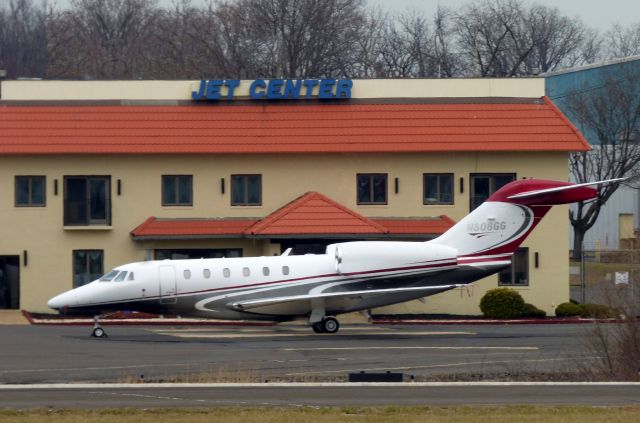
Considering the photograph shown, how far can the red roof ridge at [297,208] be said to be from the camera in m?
44.9

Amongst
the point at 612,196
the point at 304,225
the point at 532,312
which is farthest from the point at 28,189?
the point at 612,196

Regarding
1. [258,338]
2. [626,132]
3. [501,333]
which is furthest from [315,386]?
[626,132]

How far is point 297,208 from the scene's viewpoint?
150ft

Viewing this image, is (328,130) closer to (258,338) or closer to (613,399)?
(258,338)

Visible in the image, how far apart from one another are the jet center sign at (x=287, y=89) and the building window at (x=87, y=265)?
271 inches

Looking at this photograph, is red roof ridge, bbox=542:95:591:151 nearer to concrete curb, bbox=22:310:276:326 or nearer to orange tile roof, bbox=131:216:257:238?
orange tile roof, bbox=131:216:257:238

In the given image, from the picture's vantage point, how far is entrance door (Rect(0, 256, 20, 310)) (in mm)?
46375

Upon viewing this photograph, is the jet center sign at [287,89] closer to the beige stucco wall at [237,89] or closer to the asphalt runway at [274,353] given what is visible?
the beige stucco wall at [237,89]

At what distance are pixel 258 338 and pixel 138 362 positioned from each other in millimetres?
7929

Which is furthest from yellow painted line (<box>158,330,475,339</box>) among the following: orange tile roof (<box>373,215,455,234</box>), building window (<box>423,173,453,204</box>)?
building window (<box>423,173,453,204</box>)

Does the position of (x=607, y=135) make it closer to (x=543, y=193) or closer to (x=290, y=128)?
(x=290, y=128)

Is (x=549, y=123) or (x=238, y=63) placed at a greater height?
(x=238, y=63)

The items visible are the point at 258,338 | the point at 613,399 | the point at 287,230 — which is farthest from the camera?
the point at 287,230

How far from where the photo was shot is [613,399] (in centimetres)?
2181
